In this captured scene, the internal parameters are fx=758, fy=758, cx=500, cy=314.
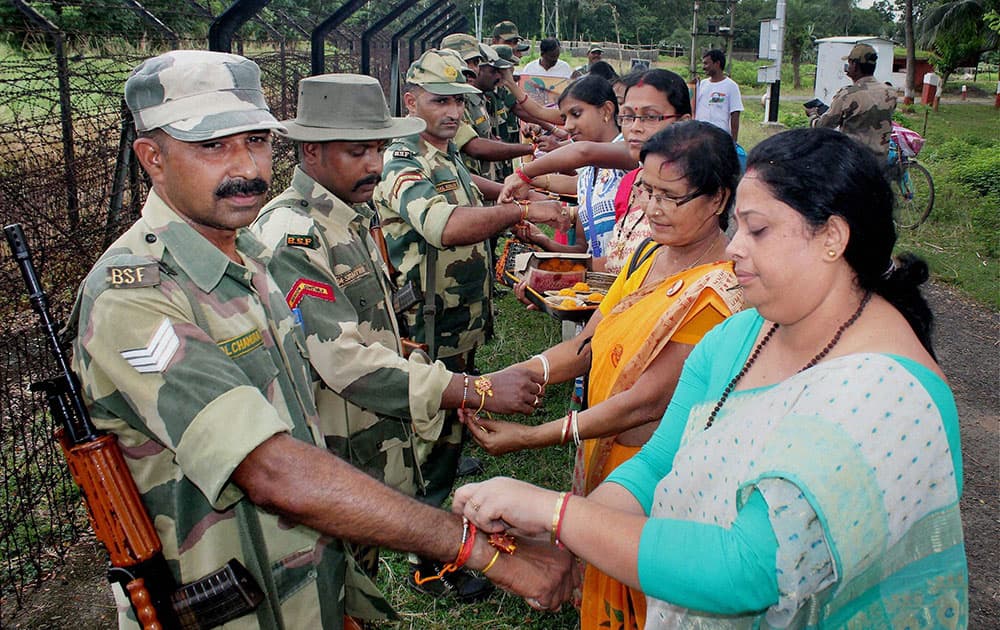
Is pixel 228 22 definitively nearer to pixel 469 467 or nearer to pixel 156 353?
pixel 156 353

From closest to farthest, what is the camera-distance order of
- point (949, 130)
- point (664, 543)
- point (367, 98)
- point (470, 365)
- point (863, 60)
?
1. point (664, 543)
2. point (367, 98)
3. point (470, 365)
4. point (863, 60)
5. point (949, 130)

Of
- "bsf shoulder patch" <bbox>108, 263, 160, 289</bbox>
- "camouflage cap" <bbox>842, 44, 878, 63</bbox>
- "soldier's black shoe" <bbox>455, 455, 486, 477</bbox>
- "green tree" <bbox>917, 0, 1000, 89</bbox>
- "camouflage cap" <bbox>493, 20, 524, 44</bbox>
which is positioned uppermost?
"green tree" <bbox>917, 0, 1000, 89</bbox>

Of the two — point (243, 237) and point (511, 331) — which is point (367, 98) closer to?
point (243, 237)

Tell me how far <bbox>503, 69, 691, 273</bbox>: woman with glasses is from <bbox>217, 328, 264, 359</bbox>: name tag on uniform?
1.77 metres

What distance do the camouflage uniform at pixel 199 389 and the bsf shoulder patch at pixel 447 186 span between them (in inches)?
81.2

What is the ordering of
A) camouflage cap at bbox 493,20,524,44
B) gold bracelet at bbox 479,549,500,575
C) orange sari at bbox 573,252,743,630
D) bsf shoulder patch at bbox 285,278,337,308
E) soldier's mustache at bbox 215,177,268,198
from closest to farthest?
1. soldier's mustache at bbox 215,177,268,198
2. gold bracelet at bbox 479,549,500,575
3. orange sari at bbox 573,252,743,630
4. bsf shoulder patch at bbox 285,278,337,308
5. camouflage cap at bbox 493,20,524,44

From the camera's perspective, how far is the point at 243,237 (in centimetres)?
219

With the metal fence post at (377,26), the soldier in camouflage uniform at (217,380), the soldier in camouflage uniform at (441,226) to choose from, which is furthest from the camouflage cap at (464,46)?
the soldier in camouflage uniform at (217,380)

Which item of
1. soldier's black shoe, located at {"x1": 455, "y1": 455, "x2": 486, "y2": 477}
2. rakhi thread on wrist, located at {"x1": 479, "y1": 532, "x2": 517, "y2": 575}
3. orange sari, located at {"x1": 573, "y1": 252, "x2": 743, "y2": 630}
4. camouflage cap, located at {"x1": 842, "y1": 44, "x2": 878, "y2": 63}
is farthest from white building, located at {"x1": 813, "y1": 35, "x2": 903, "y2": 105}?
rakhi thread on wrist, located at {"x1": 479, "y1": 532, "x2": 517, "y2": 575}

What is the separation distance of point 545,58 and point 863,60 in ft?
15.2

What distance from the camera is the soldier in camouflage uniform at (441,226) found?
390 centimetres

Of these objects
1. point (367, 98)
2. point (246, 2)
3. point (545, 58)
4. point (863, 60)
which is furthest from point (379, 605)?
point (545, 58)

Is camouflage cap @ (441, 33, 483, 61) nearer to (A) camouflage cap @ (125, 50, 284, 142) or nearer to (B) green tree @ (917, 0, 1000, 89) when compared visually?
(A) camouflage cap @ (125, 50, 284, 142)

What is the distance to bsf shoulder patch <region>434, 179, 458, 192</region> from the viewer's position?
416cm
